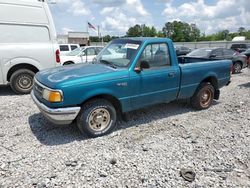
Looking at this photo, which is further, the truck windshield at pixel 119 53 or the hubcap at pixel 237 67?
the hubcap at pixel 237 67

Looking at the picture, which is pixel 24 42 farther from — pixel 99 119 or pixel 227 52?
pixel 227 52

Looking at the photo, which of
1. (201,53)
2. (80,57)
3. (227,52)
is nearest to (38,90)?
(80,57)

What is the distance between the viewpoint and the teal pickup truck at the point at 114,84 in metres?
3.62

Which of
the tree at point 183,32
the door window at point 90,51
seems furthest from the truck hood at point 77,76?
the tree at point 183,32

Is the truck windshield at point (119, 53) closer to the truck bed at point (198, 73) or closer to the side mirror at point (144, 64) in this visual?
the side mirror at point (144, 64)

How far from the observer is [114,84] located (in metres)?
3.93

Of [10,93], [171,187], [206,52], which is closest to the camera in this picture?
[171,187]

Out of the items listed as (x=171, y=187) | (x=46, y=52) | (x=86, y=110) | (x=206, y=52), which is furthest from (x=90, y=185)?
(x=206, y=52)

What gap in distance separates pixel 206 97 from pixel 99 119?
3136 mm

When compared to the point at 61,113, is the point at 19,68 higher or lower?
higher

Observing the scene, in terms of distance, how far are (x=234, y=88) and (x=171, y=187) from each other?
6.65m

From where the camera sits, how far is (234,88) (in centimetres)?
823

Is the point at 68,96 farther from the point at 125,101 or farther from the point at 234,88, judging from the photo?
the point at 234,88

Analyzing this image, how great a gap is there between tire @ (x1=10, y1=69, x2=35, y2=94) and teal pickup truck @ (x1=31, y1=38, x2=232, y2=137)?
2902mm
